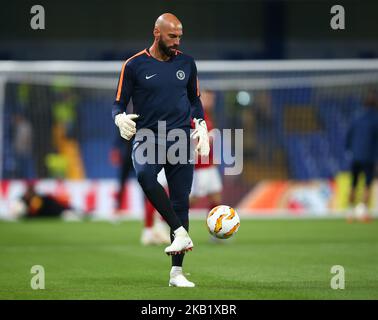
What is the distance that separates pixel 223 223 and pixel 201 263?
196 centimetres

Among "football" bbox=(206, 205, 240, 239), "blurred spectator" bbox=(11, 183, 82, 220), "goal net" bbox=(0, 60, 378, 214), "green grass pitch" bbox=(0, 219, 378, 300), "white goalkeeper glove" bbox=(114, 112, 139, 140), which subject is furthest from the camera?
"goal net" bbox=(0, 60, 378, 214)

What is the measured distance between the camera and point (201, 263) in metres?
10.4

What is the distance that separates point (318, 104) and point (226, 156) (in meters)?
3.53

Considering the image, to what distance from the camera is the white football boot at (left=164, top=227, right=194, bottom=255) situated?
7.73m

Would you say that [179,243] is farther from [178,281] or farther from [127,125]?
[127,125]

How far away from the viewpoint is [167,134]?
26.3 ft

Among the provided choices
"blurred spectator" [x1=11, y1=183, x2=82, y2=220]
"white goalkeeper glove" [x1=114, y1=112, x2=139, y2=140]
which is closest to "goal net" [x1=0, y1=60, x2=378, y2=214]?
"blurred spectator" [x1=11, y1=183, x2=82, y2=220]

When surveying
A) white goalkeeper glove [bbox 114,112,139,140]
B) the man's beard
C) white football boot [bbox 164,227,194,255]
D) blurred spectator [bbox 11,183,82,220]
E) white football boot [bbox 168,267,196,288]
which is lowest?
blurred spectator [bbox 11,183,82,220]

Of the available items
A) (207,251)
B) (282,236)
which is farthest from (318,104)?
(207,251)

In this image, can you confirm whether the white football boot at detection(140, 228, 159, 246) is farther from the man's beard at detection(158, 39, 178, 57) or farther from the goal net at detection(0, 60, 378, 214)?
the goal net at detection(0, 60, 378, 214)
